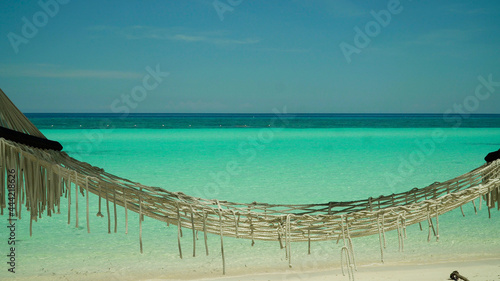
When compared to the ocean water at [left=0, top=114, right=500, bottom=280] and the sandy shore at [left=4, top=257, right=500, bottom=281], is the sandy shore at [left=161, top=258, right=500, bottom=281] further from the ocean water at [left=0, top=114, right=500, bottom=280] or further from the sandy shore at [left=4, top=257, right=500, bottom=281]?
the ocean water at [left=0, top=114, right=500, bottom=280]

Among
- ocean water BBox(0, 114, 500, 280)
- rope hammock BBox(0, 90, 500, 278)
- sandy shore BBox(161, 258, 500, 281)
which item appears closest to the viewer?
rope hammock BBox(0, 90, 500, 278)

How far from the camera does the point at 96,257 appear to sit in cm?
336

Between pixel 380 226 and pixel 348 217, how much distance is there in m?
0.19

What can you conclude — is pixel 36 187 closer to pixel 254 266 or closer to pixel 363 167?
pixel 254 266

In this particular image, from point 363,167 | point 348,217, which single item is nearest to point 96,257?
point 348,217

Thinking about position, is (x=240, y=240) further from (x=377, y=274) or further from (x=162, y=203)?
(x=162, y=203)

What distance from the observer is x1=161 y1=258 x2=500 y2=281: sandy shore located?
267cm

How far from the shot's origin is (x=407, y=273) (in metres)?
2.75

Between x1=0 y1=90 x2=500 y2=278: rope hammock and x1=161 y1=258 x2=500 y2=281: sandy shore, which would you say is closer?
x1=0 y1=90 x2=500 y2=278: rope hammock

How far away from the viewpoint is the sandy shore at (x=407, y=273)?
2.67 m

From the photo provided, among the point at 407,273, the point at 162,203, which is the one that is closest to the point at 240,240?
the point at 407,273

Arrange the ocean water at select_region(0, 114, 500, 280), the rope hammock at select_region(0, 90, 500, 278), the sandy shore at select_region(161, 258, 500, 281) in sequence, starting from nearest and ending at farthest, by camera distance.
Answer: the rope hammock at select_region(0, 90, 500, 278), the sandy shore at select_region(161, 258, 500, 281), the ocean water at select_region(0, 114, 500, 280)

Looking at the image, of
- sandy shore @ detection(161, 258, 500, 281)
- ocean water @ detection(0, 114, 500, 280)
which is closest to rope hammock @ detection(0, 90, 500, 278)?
sandy shore @ detection(161, 258, 500, 281)

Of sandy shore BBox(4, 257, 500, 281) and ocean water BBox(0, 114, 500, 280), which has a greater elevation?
ocean water BBox(0, 114, 500, 280)
